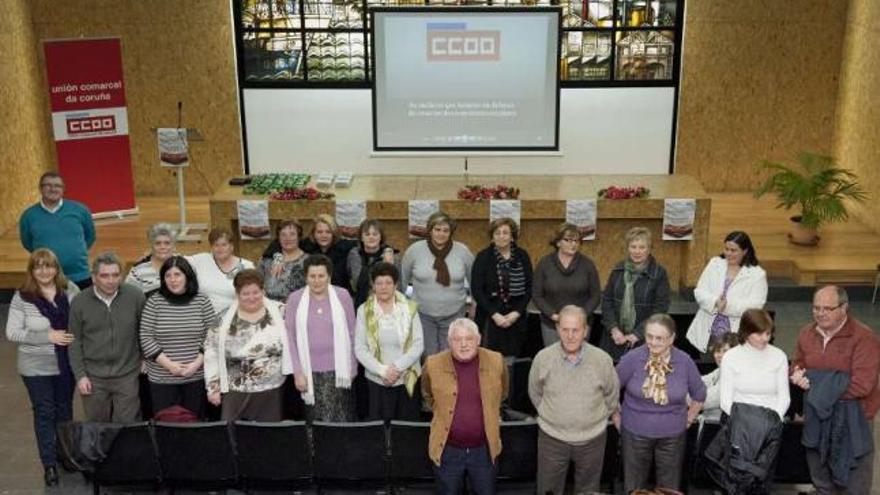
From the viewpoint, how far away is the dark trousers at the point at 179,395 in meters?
5.57

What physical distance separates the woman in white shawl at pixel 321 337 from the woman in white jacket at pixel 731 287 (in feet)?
7.45

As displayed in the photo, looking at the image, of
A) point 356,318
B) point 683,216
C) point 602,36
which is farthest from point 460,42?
→ point 356,318

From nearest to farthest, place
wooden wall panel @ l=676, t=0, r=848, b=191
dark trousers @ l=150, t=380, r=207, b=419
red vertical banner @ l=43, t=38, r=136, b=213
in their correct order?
dark trousers @ l=150, t=380, r=207, b=419 < red vertical banner @ l=43, t=38, r=136, b=213 < wooden wall panel @ l=676, t=0, r=848, b=191

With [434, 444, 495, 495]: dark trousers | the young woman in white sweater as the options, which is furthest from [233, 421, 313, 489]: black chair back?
the young woman in white sweater

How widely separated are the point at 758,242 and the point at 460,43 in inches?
139

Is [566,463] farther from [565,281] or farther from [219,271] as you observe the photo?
[219,271]

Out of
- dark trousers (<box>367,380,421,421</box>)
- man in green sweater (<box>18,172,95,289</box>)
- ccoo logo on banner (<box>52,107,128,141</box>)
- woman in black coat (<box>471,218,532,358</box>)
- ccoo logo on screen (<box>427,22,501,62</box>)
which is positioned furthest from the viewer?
ccoo logo on screen (<box>427,22,501,62</box>)

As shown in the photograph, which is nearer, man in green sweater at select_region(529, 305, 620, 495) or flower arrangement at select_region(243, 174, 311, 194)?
man in green sweater at select_region(529, 305, 620, 495)

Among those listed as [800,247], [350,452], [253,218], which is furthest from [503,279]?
[800,247]

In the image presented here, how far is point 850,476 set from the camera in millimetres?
5152

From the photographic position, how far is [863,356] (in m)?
4.98

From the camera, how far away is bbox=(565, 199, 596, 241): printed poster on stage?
8.71 metres

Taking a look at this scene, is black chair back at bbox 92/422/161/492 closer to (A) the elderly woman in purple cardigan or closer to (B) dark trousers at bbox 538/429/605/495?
(B) dark trousers at bbox 538/429/605/495

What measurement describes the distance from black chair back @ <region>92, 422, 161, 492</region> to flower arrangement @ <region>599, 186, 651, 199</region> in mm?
4799
